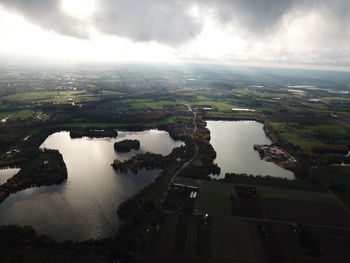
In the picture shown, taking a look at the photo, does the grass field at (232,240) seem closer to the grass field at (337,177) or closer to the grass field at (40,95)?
the grass field at (337,177)

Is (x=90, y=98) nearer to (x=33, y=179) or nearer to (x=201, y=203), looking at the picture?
(x=33, y=179)

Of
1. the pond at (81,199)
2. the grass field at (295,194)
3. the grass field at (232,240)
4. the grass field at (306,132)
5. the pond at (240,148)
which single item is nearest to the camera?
the grass field at (232,240)

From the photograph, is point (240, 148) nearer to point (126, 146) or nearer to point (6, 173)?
point (126, 146)

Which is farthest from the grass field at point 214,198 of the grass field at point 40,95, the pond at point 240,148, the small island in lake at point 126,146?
the grass field at point 40,95

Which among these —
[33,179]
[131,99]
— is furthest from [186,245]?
[131,99]

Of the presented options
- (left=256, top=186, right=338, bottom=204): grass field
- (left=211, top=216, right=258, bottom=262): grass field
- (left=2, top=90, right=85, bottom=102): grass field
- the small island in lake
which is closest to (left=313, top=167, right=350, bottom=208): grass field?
(left=256, top=186, right=338, bottom=204): grass field

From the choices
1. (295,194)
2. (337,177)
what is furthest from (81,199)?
(337,177)
